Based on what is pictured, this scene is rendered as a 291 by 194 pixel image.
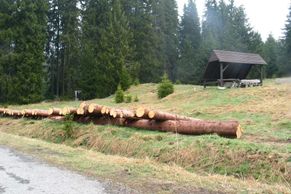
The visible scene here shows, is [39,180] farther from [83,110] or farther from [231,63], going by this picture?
[231,63]

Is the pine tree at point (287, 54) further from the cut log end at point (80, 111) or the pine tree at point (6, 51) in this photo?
the cut log end at point (80, 111)

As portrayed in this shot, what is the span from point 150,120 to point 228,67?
60.2 ft

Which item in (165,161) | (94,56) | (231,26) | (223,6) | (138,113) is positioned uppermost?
(223,6)

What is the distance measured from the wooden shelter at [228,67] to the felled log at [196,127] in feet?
53.1

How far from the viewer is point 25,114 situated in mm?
22594

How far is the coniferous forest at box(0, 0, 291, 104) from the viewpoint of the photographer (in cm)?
4222

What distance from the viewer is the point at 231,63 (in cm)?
3056

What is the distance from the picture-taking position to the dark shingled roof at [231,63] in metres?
30.0

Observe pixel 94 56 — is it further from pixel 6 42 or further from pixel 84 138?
pixel 84 138

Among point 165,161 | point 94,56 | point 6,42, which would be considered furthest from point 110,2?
point 165,161

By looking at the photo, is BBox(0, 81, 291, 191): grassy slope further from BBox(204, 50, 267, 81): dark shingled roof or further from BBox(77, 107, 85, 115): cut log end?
BBox(204, 50, 267, 81): dark shingled roof

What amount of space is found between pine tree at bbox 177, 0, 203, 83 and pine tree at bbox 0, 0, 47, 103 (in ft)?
71.2

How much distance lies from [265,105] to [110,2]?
35.0 meters

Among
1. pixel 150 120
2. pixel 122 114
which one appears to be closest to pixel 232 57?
pixel 122 114
